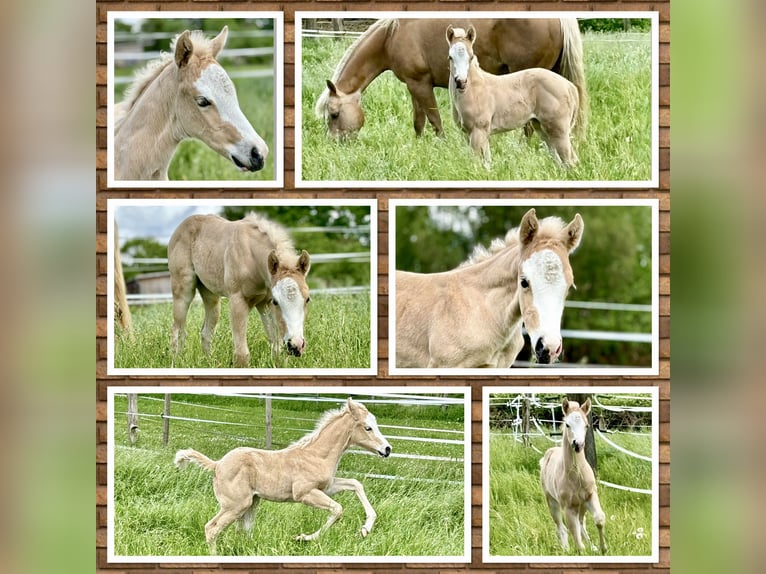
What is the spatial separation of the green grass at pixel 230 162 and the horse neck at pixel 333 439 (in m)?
1.13

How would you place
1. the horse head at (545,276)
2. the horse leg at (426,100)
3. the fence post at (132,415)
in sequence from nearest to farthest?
the horse head at (545,276)
the fence post at (132,415)
the horse leg at (426,100)

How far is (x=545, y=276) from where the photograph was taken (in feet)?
14.8

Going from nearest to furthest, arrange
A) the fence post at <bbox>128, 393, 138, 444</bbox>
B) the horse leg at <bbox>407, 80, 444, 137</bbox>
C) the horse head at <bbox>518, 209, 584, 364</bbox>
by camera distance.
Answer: the horse head at <bbox>518, 209, 584, 364</bbox> → the fence post at <bbox>128, 393, 138, 444</bbox> → the horse leg at <bbox>407, 80, 444, 137</bbox>

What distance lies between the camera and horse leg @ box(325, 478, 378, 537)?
461cm

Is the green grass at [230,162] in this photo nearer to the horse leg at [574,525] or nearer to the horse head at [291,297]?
the horse head at [291,297]

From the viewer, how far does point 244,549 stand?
15.1 feet

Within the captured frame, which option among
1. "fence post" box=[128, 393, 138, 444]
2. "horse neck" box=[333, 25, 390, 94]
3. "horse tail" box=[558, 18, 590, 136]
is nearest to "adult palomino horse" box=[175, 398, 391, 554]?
"fence post" box=[128, 393, 138, 444]

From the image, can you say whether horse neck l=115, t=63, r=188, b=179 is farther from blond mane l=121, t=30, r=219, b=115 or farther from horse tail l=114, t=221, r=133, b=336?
horse tail l=114, t=221, r=133, b=336

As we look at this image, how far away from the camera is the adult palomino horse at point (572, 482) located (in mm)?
4574

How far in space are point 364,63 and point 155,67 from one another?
3.09 ft

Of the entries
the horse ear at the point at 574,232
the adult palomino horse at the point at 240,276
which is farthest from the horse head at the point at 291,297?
the horse ear at the point at 574,232

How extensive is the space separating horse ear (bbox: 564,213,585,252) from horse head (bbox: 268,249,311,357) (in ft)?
3.76
